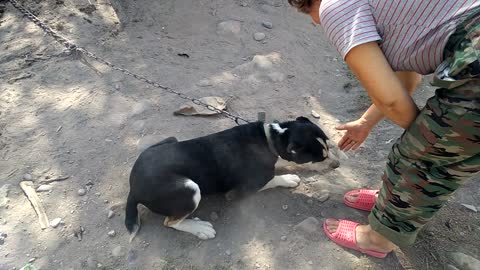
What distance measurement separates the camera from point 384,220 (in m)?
2.56

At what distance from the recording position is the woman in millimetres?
1854

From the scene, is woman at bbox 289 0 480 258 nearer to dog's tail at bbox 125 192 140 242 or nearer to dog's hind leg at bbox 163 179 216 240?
dog's hind leg at bbox 163 179 216 240

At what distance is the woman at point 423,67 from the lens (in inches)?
73.0

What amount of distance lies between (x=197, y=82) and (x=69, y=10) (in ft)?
6.79

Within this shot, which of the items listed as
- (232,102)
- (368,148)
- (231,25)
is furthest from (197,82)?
(368,148)

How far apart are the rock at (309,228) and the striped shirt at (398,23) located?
1490mm

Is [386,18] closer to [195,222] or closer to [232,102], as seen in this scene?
[195,222]

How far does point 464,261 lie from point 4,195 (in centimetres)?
332

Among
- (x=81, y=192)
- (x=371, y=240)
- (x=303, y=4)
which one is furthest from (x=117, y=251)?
(x=303, y=4)

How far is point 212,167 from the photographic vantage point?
10.4 ft

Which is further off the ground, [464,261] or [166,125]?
[464,261]

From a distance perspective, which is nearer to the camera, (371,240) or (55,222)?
(371,240)

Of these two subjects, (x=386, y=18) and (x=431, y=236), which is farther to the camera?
(x=431, y=236)

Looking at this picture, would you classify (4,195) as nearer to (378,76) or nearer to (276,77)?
(276,77)
